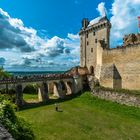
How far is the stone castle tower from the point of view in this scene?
50.4 m

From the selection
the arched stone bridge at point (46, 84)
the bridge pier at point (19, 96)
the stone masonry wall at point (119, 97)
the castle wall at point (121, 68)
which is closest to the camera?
the stone masonry wall at point (119, 97)

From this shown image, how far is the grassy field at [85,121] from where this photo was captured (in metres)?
24.3

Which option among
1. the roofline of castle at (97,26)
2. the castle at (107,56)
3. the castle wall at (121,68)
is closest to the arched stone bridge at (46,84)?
the castle at (107,56)

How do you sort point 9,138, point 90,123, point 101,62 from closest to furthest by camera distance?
point 9,138 < point 90,123 < point 101,62

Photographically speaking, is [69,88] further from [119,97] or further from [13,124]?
[13,124]

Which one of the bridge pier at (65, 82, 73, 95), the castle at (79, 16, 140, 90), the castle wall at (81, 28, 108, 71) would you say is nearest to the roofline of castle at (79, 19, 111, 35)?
the castle at (79, 16, 140, 90)

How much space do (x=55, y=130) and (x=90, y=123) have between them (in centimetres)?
466

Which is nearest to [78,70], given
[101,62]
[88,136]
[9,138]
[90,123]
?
[101,62]

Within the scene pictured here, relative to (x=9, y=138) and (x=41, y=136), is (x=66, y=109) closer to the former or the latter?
→ (x=41, y=136)

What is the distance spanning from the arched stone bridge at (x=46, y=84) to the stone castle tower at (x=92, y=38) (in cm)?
687

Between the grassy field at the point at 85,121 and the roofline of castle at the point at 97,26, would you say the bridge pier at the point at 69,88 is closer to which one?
the grassy field at the point at 85,121

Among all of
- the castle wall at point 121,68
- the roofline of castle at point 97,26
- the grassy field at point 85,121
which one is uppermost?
the roofline of castle at point 97,26

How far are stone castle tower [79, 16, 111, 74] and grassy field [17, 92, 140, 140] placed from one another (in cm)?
1589

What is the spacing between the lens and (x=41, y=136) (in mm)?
23047
